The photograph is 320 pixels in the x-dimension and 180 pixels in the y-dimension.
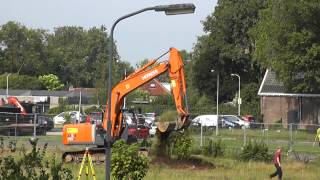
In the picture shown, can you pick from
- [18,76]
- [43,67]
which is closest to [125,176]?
[18,76]

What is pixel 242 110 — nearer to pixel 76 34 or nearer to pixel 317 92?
pixel 317 92

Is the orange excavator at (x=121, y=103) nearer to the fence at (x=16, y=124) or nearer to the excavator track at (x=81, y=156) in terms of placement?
the excavator track at (x=81, y=156)

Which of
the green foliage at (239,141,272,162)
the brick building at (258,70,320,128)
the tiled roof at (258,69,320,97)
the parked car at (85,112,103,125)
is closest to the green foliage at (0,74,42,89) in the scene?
the tiled roof at (258,69,320,97)

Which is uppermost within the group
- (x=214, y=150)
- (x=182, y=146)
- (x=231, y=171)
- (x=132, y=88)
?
(x=132, y=88)

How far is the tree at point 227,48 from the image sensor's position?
296 feet

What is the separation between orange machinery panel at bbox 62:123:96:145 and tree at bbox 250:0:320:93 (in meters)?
32.8

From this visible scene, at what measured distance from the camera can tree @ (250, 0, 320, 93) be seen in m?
58.2

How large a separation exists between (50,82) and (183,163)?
120954mm

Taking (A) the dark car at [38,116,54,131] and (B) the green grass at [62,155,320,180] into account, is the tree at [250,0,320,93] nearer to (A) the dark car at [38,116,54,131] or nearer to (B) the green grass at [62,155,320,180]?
(A) the dark car at [38,116,54,131]

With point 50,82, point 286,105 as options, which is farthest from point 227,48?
point 50,82

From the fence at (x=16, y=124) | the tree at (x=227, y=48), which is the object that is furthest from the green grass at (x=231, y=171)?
the tree at (x=227, y=48)

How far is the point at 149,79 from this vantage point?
100 ft

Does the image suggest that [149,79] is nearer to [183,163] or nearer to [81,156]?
[183,163]

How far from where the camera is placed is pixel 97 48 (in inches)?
7072
